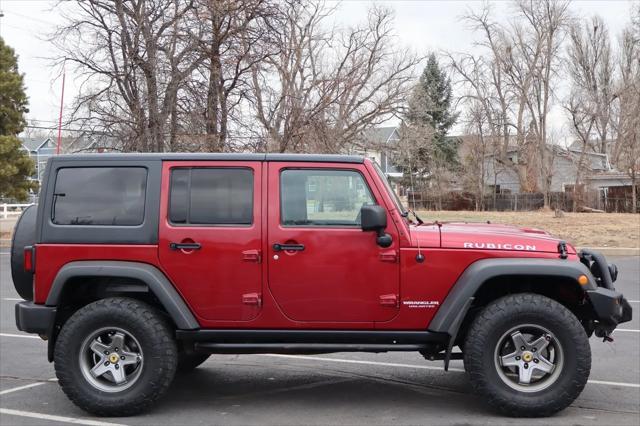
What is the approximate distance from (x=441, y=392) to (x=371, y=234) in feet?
5.65

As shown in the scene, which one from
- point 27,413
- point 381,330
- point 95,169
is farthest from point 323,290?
point 27,413

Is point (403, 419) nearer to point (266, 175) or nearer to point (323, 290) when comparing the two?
point (323, 290)

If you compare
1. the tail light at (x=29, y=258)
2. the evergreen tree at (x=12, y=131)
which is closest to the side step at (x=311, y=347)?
the tail light at (x=29, y=258)

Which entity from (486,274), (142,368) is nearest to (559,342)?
(486,274)

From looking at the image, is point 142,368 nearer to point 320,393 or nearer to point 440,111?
point 320,393

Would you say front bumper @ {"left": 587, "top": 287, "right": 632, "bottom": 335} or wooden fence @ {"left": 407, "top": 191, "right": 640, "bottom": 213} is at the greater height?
wooden fence @ {"left": 407, "top": 191, "right": 640, "bottom": 213}

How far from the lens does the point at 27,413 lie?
5.39 metres

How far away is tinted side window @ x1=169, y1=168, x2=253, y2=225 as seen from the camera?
5.30 meters

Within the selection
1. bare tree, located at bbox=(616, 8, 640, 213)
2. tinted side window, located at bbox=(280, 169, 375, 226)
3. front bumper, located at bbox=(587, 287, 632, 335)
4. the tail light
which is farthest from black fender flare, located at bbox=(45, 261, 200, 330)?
bare tree, located at bbox=(616, 8, 640, 213)

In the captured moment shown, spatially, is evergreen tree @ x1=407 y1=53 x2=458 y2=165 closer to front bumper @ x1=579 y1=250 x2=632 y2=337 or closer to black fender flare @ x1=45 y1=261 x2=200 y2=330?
front bumper @ x1=579 y1=250 x2=632 y2=337

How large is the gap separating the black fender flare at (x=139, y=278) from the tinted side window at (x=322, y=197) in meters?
0.98

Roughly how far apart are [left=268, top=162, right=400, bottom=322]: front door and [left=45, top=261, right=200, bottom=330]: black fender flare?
2.26 feet

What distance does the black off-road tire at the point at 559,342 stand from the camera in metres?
5.05

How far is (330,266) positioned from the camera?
5160 millimetres
